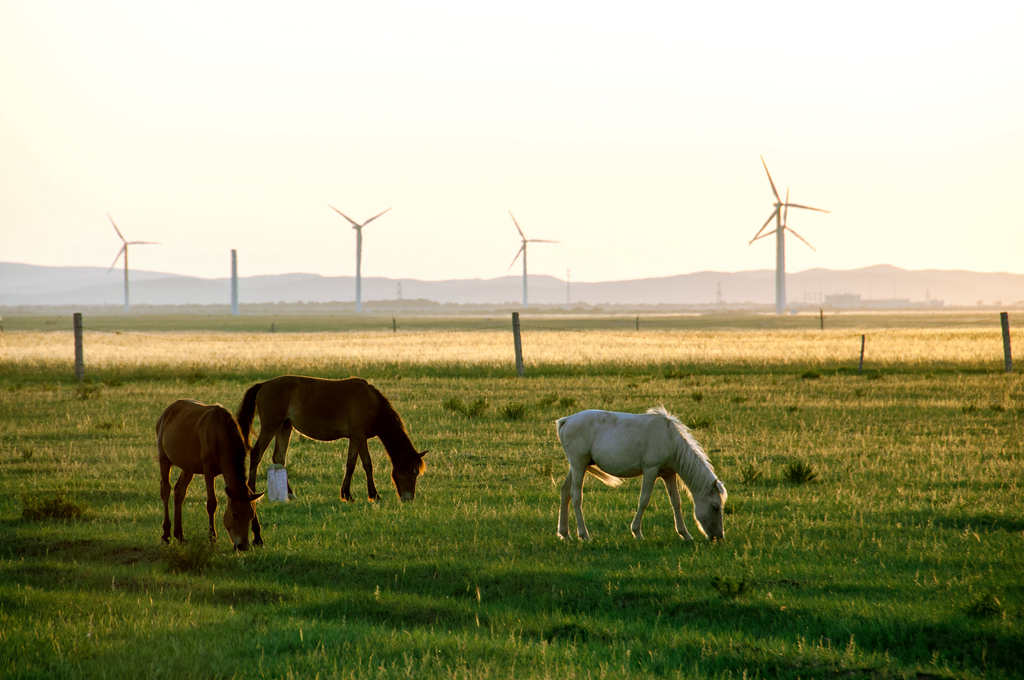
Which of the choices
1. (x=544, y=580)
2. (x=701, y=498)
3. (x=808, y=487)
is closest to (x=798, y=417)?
(x=808, y=487)

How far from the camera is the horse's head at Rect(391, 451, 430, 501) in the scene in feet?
37.8

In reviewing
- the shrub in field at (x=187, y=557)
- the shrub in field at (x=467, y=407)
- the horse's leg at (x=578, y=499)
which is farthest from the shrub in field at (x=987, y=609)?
the shrub in field at (x=467, y=407)

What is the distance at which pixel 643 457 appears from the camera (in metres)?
9.43

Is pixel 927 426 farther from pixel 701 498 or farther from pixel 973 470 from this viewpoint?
pixel 701 498

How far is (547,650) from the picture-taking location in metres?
6.26

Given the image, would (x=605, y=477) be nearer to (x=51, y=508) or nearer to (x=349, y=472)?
(x=349, y=472)

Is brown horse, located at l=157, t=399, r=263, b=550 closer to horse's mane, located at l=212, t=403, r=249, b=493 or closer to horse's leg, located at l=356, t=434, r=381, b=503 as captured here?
horse's mane, located at l=212, t=403, r=249, b=493

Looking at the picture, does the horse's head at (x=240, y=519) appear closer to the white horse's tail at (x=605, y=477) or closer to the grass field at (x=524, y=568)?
the grass field at (x=524, y=568)

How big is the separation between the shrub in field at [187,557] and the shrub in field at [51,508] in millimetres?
2860

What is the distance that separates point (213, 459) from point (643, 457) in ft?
15.7

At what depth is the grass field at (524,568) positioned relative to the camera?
6211 millimetres

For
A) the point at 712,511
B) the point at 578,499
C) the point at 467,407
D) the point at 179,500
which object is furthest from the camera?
the point at 467,407

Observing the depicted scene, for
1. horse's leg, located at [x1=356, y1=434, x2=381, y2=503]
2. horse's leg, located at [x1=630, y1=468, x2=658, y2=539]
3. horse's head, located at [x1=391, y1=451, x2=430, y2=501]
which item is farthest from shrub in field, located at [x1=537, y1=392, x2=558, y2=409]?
horse's leg, located at [x1=630, y1=468, x2=658, y2=539]

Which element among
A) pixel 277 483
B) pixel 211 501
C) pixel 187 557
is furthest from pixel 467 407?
pixel 187 557
